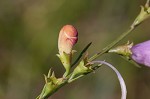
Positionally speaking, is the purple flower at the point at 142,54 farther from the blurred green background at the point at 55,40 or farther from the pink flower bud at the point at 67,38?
the blurred green background at the point at 55,40

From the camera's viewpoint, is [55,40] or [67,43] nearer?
[67,43]

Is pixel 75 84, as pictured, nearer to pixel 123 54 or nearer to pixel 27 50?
pixel 27 50

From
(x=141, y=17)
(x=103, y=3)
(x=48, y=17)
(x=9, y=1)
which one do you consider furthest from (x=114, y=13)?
(x=141, y=17)

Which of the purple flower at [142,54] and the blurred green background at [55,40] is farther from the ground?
the purple flower at [142,54]

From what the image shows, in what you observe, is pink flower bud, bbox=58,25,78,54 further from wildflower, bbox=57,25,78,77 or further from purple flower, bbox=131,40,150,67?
purple flower, bbox=131,40,150,67

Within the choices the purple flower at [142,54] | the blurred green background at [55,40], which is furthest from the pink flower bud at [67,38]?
the blurred green background at [55,40]

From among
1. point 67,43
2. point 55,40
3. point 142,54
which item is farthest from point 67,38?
point 55,40

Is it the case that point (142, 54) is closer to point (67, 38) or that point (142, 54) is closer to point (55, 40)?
point (67, 38)
